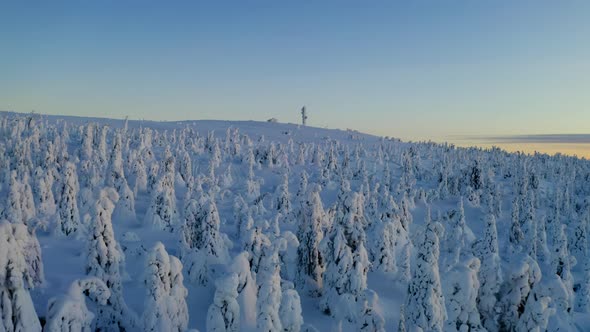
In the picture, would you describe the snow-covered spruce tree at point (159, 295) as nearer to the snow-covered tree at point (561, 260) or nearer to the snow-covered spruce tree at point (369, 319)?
the snow-covered spruce tree at point (369, 319)

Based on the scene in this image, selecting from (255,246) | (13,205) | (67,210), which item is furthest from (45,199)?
(255,246)

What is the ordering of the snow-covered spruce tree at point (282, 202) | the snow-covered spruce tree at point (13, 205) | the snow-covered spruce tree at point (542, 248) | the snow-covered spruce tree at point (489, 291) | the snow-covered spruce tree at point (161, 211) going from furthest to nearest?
1. the snow-covered spruce tree at point (542, 248)
2. the snow-covered spruce tree at point (282, 202)
3. the snow-covered spruce tree at point (161, 211)
4. the snow-covered spruce tree at point (13, 205)
5. the snow-covered spruce tree at point (489, 291)

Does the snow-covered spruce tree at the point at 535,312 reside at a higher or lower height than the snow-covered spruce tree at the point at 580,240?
higher

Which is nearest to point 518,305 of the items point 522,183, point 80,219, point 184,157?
point 80,219

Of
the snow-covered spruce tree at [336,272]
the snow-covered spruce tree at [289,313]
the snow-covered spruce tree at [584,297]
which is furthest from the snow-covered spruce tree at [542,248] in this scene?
→ the snow-covered spruce tree at [289,313]

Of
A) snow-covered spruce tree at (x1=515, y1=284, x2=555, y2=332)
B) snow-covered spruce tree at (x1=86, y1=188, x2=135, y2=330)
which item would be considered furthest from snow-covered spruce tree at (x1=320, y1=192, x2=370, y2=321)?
snow-covered spruce tree at (x1=86, y1=188, x2=135, y2=330)

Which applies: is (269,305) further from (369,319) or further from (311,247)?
(311,247)

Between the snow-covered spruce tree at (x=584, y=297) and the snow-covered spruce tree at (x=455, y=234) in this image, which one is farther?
the snow-covered spruce tree at (x=455, y=234)
